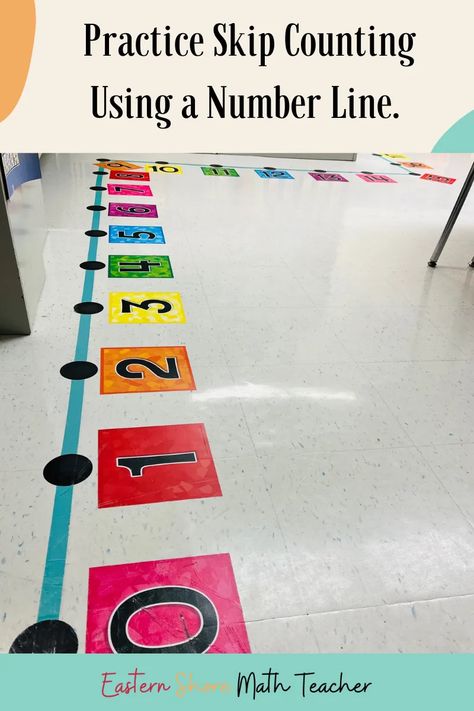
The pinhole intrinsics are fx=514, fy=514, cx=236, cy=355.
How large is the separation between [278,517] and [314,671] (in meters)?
0.42

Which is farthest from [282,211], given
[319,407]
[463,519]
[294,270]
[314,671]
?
[314,671]

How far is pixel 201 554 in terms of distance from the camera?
1.40 m

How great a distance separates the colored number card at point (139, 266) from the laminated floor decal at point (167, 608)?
1753 millimetres

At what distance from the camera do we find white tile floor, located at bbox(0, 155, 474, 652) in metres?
1.33

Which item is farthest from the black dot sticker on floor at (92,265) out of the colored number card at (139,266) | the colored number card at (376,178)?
the colored number card at (376,178)

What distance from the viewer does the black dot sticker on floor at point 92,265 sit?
281 cm

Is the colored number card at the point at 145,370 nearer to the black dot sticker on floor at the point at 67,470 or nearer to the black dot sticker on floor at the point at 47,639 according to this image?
the black dot sticker on floor at the point at 67,470

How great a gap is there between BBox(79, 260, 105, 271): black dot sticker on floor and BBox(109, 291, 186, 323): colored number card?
1.02ft

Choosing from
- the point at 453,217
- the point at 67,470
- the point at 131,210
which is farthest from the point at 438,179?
the point at 67,470

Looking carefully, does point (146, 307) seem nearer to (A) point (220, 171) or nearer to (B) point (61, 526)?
(B) point (61, 526)

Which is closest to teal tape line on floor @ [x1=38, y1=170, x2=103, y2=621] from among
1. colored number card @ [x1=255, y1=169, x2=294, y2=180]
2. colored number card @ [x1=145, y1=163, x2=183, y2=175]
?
colored number card @ [x1=145, y1=163, x2=183, y2=175]

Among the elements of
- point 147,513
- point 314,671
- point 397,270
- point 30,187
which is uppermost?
point 30,187

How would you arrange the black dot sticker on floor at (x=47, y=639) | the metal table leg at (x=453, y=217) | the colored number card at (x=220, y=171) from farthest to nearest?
the colored number card at (x=220, y=171) < the metal table leg at (x=453, y=217) < the black dot sticker on floor at (x=47, y=639)

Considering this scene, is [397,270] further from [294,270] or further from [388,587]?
[388,587]
